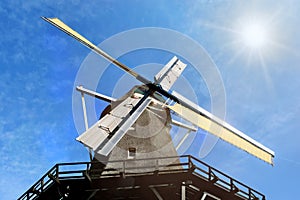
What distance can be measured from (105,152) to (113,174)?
836 mm

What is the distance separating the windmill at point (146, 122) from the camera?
13.0 meters

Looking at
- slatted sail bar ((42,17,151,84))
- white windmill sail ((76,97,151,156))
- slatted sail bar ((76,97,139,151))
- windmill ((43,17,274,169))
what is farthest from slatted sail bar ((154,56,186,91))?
slatted sail bar ((76,97,139,151))

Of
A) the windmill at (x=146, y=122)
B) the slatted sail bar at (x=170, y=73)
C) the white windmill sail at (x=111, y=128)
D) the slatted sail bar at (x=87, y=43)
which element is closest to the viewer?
the white windmill sail at (x=111, y=128)

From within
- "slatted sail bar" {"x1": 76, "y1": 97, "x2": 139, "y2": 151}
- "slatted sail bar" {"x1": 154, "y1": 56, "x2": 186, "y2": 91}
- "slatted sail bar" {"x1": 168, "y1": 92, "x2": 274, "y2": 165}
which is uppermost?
"slatted sail bar" {"x1": 154, "y1": 56, "x2": 186, "y2": 91}

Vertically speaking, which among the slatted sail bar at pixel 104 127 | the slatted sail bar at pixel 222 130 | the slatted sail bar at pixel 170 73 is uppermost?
the slatted sail bar at pixel 170 73

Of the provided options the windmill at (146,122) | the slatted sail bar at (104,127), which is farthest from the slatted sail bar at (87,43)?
the slatted sail bar at (104,127)

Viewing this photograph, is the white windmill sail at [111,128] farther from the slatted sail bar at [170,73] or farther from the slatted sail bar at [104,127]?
the slatted sail bar at [170,73]

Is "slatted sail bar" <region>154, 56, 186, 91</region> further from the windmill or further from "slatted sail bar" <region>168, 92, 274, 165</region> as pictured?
"slatted sail bar" <region>168, 92, 274, 165</region>

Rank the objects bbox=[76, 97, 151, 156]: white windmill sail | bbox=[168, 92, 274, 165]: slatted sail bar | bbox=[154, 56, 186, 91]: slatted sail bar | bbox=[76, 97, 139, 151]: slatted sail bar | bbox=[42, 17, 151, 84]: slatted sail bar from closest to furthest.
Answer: bbox=[76, 97, 139, 151]: slatted sail bar < bbox=[76, 97, 151, 156]: white windmill sail < bbox=[168, 92, 274, 165]: slatted sail bar < bbox=[42, 17, 151, 84]: slatted sail bar < bbox=[154, 56, 186, 91]: slatted sail bar

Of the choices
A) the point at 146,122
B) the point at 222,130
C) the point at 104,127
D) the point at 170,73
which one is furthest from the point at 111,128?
the point at 170,73

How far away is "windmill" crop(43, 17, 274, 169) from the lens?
13.0m

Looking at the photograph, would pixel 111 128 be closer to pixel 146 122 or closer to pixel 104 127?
pixel 104 127

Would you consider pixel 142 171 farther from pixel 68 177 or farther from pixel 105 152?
pixel 68 177

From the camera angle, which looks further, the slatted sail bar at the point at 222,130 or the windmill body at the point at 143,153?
the slatted sail bar at the point at 222,130
